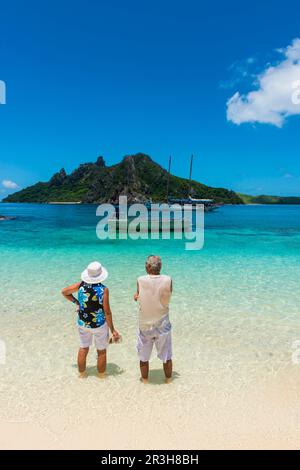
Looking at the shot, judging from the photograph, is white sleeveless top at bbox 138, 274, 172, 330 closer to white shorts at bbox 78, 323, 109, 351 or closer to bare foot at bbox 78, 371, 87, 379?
white shorts at bbox 78, 323, 109, 351

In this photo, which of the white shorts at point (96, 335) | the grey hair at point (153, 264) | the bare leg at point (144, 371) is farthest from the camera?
the bare leg at point (144, 371)

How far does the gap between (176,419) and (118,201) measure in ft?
639

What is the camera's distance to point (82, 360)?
17.2ft

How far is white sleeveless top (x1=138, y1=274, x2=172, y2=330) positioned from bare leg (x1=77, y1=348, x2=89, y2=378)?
1171 mm

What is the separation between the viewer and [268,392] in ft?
16.5

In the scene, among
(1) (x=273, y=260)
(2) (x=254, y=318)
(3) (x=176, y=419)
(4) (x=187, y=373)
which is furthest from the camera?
(1) (x=273, y=260)

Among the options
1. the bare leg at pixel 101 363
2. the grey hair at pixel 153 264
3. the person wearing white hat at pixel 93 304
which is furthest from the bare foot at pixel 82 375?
the grey hair at pixel 153 264

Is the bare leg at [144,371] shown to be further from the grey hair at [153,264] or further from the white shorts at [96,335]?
the grey hair at [153,264]

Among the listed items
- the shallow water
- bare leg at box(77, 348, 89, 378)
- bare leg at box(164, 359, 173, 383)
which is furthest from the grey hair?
the shallow water

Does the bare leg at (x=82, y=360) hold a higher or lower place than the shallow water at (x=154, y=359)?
higher

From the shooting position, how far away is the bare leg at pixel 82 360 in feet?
17.0

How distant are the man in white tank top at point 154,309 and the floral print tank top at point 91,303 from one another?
0.56m
